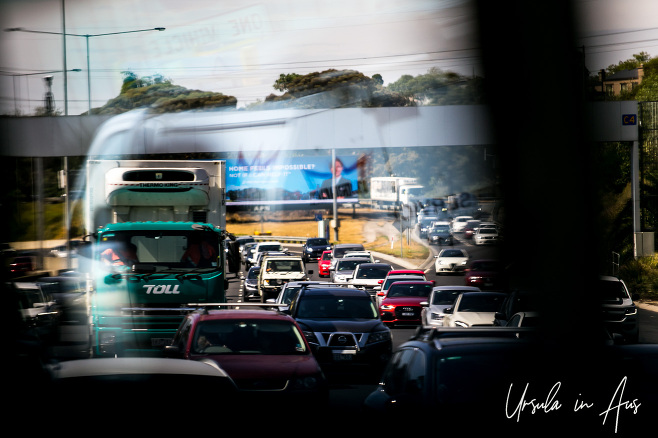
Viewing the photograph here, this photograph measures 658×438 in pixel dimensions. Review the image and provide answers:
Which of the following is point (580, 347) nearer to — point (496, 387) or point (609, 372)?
point (609, 372)

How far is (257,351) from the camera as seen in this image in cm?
1113

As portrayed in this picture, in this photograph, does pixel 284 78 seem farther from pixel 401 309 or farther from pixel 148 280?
pixel 401 309

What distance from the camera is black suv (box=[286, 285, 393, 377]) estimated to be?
15.5m

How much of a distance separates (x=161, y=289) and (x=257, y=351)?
4886mm

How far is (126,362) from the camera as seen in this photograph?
6.02 m

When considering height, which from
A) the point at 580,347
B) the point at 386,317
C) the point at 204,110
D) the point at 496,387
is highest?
the point at 204,110

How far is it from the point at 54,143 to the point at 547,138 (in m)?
34.5

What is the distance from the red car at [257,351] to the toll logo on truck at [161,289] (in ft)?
12.1

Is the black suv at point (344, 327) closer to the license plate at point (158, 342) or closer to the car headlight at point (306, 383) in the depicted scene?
the license plate at point (158, 342)

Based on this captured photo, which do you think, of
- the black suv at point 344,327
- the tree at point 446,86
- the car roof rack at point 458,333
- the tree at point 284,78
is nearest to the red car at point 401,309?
the black suv at point 344,327

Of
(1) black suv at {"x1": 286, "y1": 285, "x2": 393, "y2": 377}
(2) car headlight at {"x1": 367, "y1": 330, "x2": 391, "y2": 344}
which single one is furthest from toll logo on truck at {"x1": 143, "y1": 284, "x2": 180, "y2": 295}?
(2) car headlight at {"x1": 367, "y1": 330, "x2": 391, "y2": 344}

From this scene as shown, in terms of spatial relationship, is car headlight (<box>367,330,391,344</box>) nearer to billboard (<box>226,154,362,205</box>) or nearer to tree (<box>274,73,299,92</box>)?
tree (<box>274,73,299,92</box>)

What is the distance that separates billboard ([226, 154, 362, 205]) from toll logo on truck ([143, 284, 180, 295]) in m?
51.0

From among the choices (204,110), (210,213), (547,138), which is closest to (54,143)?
(204,110)
